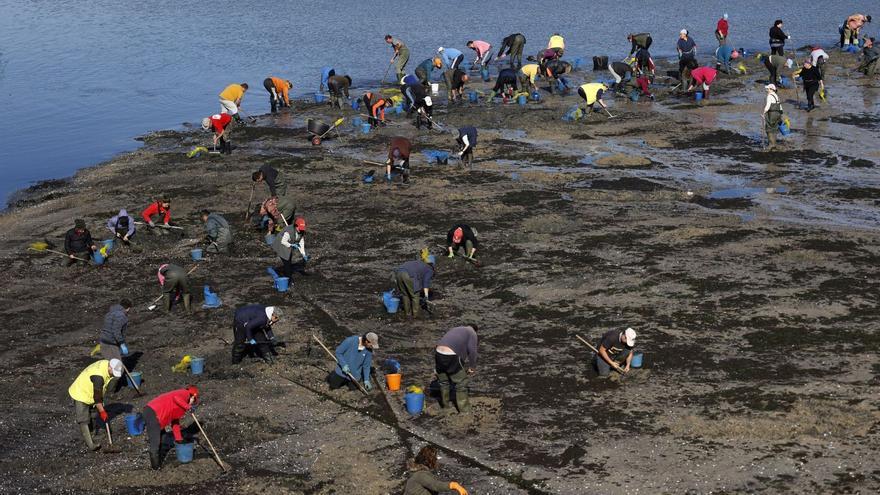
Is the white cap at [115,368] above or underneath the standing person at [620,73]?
underneath

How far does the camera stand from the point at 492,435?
14047mm

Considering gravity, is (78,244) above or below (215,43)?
below

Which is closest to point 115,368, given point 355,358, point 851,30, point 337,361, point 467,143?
point 337,361

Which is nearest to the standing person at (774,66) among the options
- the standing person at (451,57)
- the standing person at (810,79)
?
the standing person at (810,79)

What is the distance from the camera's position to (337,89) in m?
35.9

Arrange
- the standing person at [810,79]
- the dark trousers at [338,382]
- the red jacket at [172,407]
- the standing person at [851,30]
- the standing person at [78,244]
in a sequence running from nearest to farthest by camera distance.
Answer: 1. the red jacket at [172,407]
2. the dark trousers at [338,382]
3. the standing person at [78,244]
4. the standing person at [810,79]
5. the standing person at [851,30]

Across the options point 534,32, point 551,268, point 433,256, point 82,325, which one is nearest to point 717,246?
A: point 551,268

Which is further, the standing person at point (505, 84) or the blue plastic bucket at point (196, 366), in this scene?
the standing person at point (505, 84)

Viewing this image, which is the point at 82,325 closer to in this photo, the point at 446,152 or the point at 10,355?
the point at 10,355

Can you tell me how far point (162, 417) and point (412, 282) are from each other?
551 centimetres

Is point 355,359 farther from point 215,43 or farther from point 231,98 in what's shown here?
point 215,43

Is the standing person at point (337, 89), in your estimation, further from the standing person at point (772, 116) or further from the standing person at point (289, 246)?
the standing person at point (289, 246)

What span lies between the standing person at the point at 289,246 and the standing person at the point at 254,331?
363cm

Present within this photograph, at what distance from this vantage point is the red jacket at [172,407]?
1361cm
